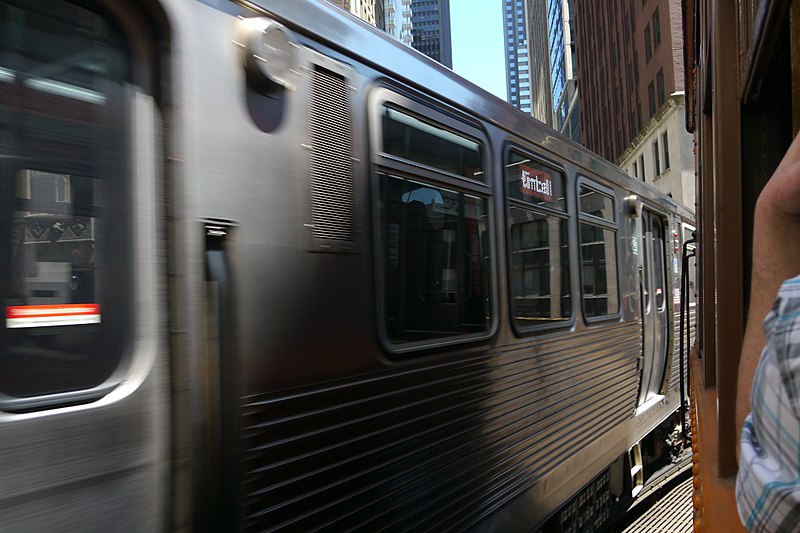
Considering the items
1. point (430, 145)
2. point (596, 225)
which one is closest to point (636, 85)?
point (596, 225)

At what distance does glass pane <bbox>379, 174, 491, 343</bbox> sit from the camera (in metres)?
2.85

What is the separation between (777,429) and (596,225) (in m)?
4.93

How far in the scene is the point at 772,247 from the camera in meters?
0.91

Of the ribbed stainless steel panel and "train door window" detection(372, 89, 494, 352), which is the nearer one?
the ribbed stainless steel panel

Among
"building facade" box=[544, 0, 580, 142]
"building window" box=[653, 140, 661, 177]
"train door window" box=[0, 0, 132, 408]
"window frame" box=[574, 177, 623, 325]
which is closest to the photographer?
"train door window" box=[0, 0, 132, 408]

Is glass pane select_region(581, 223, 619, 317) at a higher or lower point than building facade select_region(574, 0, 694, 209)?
lower

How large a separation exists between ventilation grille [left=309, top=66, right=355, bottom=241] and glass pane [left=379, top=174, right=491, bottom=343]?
9.7 inches

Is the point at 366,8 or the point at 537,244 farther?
the point at 366,8

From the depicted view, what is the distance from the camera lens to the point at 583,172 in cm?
526

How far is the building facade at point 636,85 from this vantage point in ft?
101

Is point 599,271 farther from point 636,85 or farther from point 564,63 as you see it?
point 564,63

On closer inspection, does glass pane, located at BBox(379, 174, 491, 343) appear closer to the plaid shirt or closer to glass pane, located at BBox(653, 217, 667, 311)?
the plaid shirt

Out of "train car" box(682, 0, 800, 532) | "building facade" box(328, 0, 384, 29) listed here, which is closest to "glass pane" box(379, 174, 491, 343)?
"train car" box(682, 0, 800, 532)

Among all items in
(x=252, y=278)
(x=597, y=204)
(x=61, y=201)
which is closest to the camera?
(x=61, y=201)
